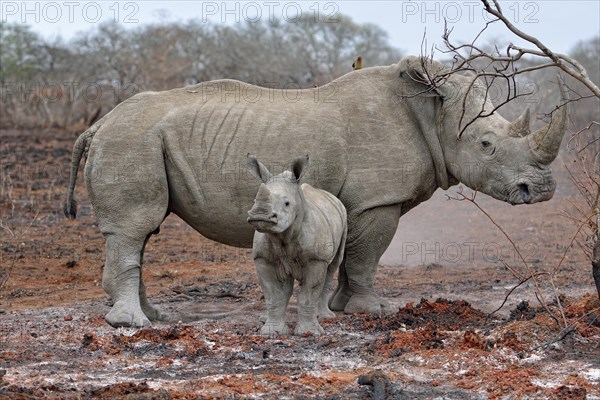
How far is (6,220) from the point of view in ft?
50.3

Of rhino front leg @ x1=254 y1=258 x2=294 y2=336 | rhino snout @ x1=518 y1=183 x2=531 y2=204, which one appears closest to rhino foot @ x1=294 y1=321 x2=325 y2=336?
rhino front leg @ x1=254 y1=258 x2=294 y2=336

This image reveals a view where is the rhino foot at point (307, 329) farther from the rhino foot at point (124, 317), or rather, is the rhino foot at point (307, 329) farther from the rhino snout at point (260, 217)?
the rhino foot at point (124, 317)

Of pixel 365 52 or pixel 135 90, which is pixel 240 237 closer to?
pixel 135 90

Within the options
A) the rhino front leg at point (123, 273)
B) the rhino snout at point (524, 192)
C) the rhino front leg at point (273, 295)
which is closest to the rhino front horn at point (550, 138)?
the rhino snout at point (524, 192)

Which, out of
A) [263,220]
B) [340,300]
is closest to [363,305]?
[340,300]

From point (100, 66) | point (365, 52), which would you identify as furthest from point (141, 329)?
point (365, 52)

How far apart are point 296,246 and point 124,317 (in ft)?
5.55

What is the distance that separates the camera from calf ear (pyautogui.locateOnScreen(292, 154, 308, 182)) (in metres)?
7.55

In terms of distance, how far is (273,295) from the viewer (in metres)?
8.00

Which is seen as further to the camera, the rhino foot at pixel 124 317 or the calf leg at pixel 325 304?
the calf leg at pixel 325 304

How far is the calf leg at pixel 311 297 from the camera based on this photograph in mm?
7906

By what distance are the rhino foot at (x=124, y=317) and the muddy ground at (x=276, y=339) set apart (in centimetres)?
16

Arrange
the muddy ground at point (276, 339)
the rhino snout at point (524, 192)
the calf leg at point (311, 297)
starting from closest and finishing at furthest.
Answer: the muddy ground at point (276, 339), the calf leg at point (311, 297), the rhino snout at point (524, 192)

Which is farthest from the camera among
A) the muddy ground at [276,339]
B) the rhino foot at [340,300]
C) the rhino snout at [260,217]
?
the rhino foot at [340,300]
